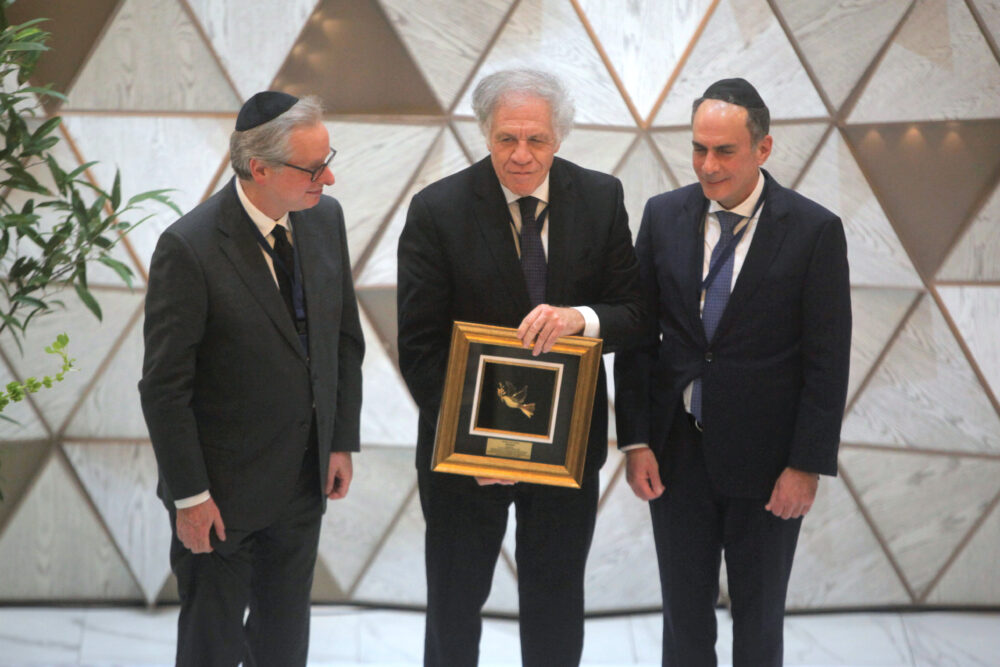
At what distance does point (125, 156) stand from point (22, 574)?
1.72 metres

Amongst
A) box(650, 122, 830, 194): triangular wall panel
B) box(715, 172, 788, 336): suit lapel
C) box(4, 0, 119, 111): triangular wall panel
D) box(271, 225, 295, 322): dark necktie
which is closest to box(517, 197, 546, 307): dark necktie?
box(715, 172, 788, 336): suit lapel

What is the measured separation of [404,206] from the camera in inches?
159

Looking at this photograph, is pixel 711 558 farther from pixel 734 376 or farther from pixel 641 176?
pixel 641 176

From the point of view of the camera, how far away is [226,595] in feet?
8.79

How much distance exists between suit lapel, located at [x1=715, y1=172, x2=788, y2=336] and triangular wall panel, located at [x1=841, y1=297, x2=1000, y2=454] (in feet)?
5.10

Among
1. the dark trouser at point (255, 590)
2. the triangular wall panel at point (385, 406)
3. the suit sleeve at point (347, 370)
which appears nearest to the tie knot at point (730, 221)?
the suit sleeve at point (347, 370)

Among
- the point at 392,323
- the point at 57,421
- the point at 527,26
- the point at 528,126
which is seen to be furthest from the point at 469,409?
the point at 57,421

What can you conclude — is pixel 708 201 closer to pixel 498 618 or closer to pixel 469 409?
pixel 469 409

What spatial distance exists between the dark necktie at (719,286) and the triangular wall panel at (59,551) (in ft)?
8.56

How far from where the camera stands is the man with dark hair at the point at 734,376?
2.73 m

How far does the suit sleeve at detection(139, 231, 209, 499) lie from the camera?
2484 millimetres

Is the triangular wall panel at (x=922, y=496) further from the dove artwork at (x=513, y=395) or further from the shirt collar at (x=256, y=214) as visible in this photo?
the shirt collar at (x=256, y=214)

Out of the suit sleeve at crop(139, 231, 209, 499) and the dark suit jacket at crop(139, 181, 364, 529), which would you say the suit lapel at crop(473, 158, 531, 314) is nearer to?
the dark suit jacket at crop(139, 181, 364, 529)

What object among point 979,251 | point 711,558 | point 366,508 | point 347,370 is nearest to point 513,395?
point 347,370
